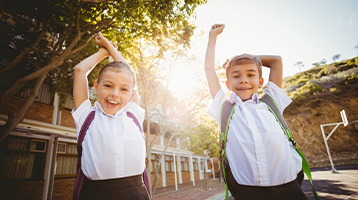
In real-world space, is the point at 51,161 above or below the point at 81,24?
below

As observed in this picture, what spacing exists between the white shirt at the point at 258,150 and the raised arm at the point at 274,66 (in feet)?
1.49

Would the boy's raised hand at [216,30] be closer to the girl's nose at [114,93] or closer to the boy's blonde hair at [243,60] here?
the boy's blonde hair at [243,60]

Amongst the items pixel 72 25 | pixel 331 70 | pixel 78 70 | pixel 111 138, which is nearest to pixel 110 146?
pixel 111 138

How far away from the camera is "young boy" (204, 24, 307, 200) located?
4.24ft

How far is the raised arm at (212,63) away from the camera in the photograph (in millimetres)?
1829

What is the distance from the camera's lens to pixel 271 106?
1651 mm

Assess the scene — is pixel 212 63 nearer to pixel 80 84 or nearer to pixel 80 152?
pixel 80 84

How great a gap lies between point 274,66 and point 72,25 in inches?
248

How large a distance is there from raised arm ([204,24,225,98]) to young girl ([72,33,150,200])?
76 cm

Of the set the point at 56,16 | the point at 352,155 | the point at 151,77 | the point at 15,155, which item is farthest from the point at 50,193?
the point at 352,155

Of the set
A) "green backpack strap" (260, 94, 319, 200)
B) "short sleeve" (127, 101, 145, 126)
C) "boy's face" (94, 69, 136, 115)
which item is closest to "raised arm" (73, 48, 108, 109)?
"boy's face" (94, 69, 136, 115)

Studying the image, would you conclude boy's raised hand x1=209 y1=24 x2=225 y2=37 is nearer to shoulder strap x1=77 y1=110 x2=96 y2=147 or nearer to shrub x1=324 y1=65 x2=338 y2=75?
shoulder strap x1=77 y1=110 x2=96 y2=147

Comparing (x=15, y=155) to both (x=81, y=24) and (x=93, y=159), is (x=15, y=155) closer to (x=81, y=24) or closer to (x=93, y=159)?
(x=81, y=24)

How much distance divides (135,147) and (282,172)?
1.13 metres
